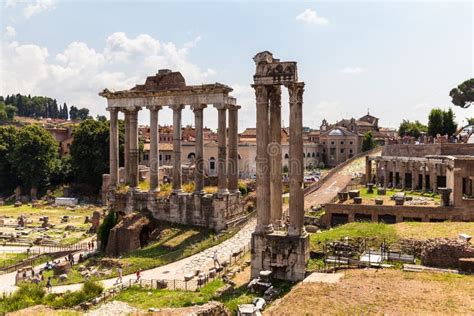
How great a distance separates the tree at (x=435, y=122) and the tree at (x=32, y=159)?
183ft

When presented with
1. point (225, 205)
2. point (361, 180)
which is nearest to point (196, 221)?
point (225, 205)

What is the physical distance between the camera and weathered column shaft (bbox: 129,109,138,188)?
35.1m

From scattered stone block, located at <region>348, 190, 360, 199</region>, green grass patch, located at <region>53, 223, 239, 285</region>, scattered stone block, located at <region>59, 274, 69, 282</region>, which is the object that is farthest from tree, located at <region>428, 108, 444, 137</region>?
scattered stone block, located at <region>59, 274, 69, 282</region>

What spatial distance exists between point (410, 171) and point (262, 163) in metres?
31.0

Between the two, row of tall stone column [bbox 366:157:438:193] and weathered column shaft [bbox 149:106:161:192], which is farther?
row of tall stone column [bbox 366:157:438:193]

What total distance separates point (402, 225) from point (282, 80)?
11.0 metres

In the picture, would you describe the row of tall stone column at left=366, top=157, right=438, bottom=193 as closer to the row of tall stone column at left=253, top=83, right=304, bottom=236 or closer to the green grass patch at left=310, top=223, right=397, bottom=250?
the green grass patch at left=310, top=223, right=397, bottom=250

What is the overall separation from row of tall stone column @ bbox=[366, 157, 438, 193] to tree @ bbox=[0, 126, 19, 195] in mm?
54234

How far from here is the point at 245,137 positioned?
82688 mm

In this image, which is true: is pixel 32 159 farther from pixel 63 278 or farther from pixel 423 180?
pixel 423 180

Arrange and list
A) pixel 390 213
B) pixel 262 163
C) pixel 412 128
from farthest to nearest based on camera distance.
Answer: pixel 412 128
pixel 390 213
pixel 262 163

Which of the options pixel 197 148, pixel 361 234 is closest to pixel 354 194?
pixel 361 234

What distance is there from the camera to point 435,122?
223 feet

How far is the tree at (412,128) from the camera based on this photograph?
80525mm
